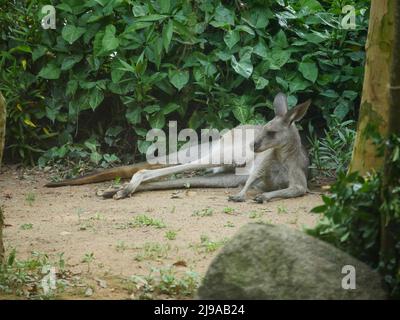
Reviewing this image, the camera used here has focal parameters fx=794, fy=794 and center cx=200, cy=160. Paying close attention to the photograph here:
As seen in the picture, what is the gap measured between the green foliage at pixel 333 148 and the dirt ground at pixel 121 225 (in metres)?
0.67

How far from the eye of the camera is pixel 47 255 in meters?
5.64

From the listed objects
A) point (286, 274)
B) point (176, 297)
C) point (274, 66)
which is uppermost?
point (274, 66)

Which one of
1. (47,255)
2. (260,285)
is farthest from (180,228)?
(260,285)

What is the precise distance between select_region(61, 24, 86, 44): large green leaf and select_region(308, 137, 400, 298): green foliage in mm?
5355

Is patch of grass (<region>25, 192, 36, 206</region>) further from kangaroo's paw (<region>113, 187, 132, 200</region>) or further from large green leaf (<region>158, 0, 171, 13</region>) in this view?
large green leaf (<region>158, 0, 171, 13</region>)

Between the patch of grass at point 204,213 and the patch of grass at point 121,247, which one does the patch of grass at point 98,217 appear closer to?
the patch of grass at point 204,213

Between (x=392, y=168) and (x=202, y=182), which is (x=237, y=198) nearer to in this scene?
(x=202, y=182)

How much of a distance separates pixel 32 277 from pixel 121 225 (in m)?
1.70

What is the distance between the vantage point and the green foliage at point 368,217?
12.9 ft

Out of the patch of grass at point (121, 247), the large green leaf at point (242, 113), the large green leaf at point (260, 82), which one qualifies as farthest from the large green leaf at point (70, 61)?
the patch of grass at point (121, 247)

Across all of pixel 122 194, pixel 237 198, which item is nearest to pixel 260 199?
pixel 237 198

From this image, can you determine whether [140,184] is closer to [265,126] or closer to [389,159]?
[265,126]

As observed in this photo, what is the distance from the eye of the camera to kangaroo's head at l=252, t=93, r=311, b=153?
8.05 m

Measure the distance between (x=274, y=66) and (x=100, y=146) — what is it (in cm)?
226
